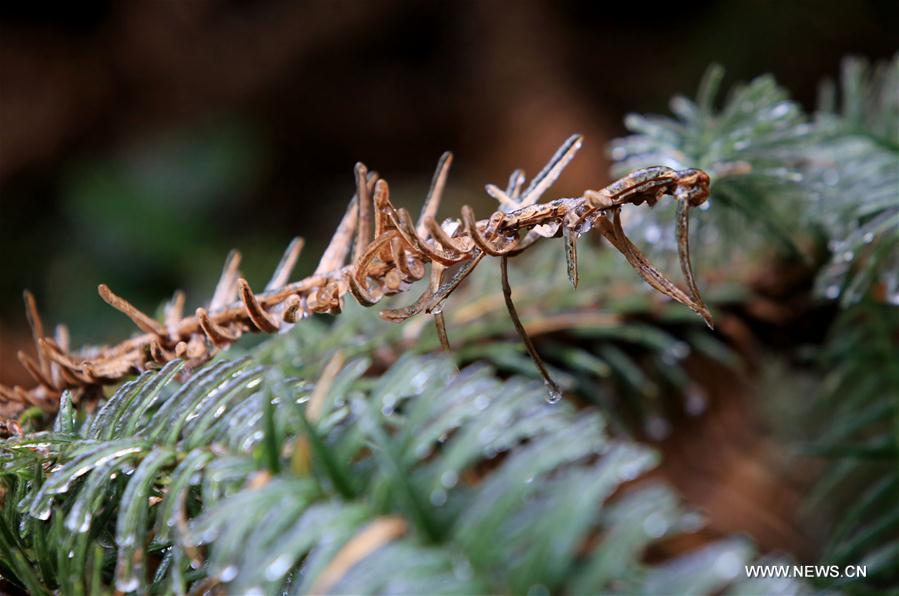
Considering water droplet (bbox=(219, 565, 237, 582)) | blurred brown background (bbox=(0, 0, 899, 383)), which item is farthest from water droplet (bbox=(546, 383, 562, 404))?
blurred brown background (bbox=(0, 0, 899, 383))

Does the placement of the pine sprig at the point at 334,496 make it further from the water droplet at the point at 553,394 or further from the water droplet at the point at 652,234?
the water droplet at the point at 652,234

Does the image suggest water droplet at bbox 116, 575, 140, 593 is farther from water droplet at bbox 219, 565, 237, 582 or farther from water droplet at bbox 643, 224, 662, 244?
water droplet at bbox 643, 224, 662, 244

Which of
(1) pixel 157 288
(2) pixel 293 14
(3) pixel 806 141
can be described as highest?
(2) pixel 293 14

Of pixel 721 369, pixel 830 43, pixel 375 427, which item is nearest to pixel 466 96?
pixel 830 43

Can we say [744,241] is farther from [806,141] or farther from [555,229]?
[555,229]

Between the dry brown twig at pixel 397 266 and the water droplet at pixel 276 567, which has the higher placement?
the dry brown twig at pixel 397 266

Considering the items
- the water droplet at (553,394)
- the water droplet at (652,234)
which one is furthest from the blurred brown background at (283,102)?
the water droplet at (553,394)
